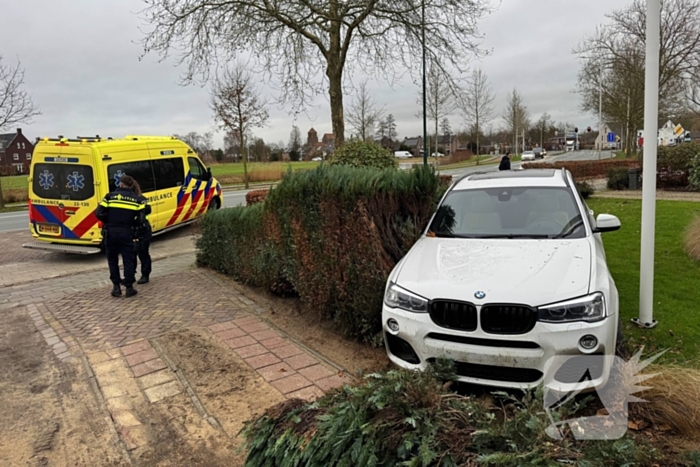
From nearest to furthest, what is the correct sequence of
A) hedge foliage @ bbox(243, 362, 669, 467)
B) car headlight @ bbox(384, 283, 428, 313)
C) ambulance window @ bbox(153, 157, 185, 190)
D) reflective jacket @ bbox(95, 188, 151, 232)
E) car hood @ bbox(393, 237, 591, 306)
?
hedge foliage @ bbox(243, 362, 669, 467) → car hood @ bbox(393, 237, 591, 306) → car headlight @ bbox(384, 283, 428, 313) → reflective jacket @ bbox(95, 188, 151, 232) → ambulance window @ bbox(153, 157, 185, 190)

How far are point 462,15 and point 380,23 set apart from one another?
2.35 metres

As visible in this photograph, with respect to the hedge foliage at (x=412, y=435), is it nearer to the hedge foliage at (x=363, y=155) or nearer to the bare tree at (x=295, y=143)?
the hedge foliage at (x=363, y=155)

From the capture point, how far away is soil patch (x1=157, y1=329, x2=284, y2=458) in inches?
140

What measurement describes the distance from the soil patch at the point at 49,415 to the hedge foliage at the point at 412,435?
1.44 meters

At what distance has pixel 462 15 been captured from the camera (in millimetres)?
13266

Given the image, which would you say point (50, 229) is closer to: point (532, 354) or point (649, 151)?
point (532, 354)

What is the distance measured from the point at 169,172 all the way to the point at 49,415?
9367 millimetres

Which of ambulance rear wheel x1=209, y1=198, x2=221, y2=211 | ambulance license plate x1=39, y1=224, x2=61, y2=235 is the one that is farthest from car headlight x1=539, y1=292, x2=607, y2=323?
ambulance rear wheel x1=209, y1=198, x2=221, y2=211

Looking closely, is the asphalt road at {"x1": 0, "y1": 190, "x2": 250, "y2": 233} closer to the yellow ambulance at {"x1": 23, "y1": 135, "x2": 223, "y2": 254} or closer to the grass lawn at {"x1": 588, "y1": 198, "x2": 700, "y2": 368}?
the yellow ambulance at {"x1": 23, "y1": 135, "x2": 223, "y2": 254}

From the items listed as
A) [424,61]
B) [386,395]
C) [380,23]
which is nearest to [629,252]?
[386,395]

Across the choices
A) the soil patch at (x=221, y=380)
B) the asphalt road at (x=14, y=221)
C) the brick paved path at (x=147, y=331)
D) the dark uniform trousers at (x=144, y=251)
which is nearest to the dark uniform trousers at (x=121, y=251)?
the brick paved path at (x=147, y=331)

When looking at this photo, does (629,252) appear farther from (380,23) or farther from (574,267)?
(380,23)

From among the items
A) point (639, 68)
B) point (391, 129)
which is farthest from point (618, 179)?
point (391, 129)

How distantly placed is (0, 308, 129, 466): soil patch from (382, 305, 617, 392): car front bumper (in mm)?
2264
